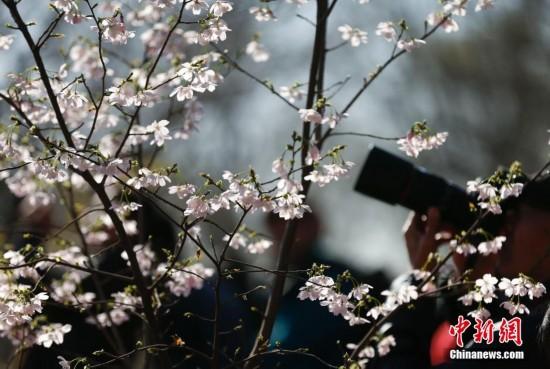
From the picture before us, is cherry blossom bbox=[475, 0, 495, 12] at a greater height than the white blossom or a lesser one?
lesser

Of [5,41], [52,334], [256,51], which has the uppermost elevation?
[256,51]

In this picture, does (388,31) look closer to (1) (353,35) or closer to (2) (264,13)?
(1) (353,35)

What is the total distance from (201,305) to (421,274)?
72 centimetres

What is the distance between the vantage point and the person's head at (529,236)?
2.28 metres

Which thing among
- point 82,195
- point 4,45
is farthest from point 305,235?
point 4,45

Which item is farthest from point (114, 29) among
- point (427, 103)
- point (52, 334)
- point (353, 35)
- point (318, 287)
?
point (427, 103)

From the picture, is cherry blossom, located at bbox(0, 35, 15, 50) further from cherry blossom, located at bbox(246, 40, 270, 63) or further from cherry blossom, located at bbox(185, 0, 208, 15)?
cherry blossom, located at bbox(246, 40, 270, 63)

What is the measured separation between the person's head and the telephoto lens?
15cm

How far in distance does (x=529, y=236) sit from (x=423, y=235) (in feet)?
1.08

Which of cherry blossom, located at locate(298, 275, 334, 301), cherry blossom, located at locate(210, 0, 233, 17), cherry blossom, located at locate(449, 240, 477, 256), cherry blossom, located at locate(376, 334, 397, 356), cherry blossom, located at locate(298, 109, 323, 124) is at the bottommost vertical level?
cherry blossom, located at locate(298, 275, 334, 301)

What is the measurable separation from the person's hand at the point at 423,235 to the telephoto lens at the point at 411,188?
3 cm

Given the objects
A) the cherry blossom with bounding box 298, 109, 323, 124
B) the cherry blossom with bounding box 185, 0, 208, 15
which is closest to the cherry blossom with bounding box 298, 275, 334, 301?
the cherry blossom with bounding box 298, 109, 323, 124

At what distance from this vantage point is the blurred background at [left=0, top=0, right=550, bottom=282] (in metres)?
8.90

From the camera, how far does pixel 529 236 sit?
231 cm
